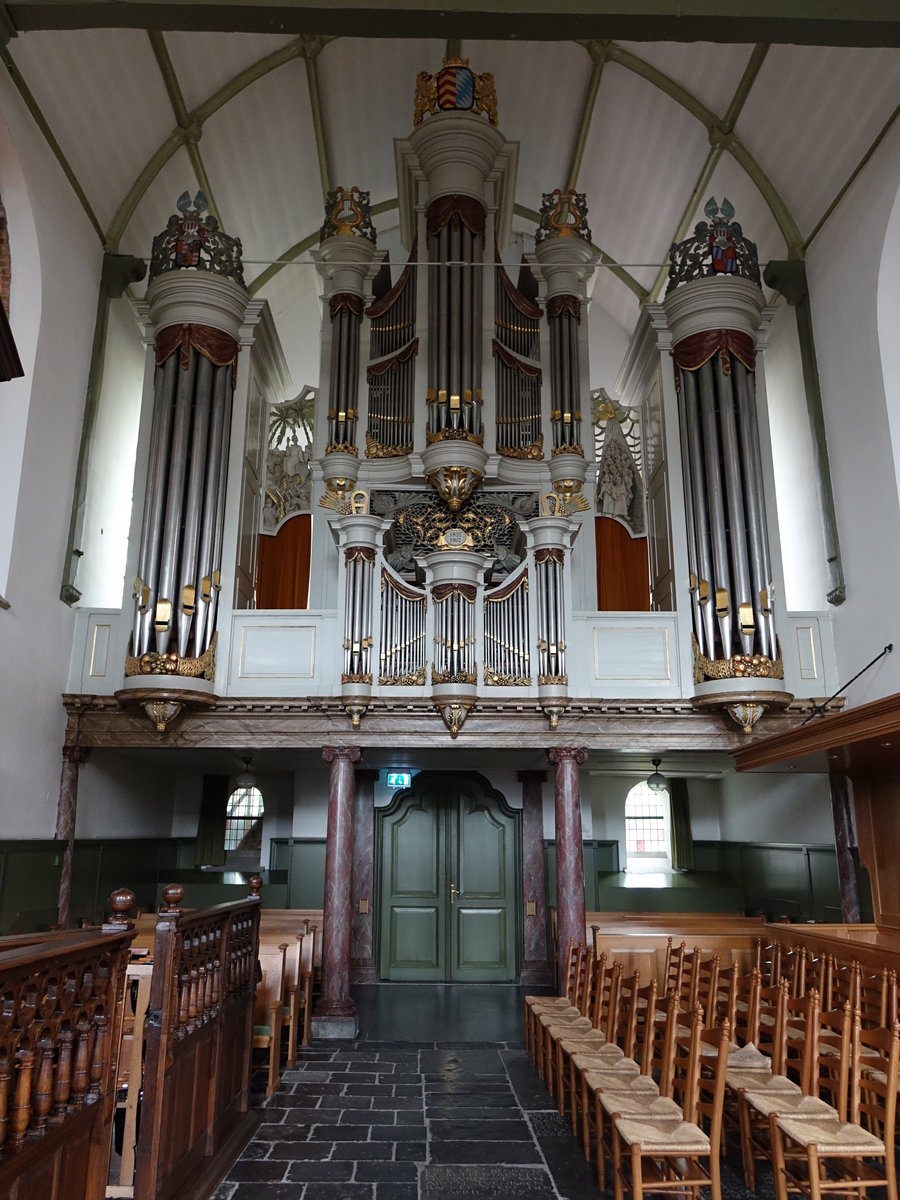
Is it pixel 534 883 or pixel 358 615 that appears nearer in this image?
pixel 358 615

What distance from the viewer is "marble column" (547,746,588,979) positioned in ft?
28.9

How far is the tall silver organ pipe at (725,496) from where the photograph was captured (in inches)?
360

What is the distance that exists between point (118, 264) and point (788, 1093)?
10184mm

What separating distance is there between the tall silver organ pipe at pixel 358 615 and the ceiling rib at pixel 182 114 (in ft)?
15.9

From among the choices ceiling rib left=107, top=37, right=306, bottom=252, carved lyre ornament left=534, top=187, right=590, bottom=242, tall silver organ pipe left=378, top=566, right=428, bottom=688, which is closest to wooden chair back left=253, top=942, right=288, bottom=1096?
tall silver organ pipe left=378, top=566, right=428, bottom=688

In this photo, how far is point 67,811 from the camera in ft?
29.9

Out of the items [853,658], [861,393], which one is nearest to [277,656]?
[853,658]

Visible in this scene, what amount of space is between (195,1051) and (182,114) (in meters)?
10.3

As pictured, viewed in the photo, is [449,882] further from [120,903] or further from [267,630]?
[120,903]

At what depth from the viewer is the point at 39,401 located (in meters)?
8.77

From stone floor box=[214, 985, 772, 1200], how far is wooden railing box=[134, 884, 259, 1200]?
243 mm

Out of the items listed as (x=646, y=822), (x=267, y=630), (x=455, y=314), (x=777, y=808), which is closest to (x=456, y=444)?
(x=455, y=314)

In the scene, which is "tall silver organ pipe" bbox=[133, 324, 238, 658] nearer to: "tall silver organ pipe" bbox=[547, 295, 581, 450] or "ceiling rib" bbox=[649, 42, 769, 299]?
"tall silver organ pipe" bbox=[547, 295, 581, 450]

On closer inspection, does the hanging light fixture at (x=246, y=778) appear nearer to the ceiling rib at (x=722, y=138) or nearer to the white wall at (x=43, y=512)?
the white wall at (x=43, y=512)
